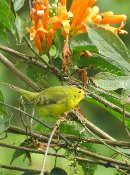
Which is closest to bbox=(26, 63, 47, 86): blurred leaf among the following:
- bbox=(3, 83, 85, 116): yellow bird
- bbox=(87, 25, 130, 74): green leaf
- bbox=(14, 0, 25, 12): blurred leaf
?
bbox=(3, 83, 85, 116): yellow bird

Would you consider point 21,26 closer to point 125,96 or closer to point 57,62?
point 57,62

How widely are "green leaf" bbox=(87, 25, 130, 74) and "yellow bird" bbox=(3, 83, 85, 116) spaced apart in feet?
1.98

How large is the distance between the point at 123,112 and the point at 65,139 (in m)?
0.22

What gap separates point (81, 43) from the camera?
2.06 metres

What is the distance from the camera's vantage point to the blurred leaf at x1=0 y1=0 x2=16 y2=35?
1.94 meters

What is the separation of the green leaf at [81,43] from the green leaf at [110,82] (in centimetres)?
43

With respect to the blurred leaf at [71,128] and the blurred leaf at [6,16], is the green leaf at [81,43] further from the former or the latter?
the blurred leaf at [71,128]

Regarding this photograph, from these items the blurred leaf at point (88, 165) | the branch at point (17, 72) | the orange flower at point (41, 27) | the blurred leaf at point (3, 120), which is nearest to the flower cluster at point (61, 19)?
the orange flower at point (41, 27)

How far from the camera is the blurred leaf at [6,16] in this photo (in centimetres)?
194

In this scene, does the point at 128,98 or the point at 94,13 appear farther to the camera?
the point at 94,13

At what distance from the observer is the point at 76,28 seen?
7.04 ft

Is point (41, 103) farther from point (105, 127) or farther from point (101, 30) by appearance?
point (105, 127)

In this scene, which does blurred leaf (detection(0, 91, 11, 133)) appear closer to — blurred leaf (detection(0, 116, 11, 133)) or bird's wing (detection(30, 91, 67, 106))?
blurred leaf (detection(0, 116, 11, 133))

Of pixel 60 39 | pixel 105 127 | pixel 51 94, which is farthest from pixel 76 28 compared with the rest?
pixel 105 127
